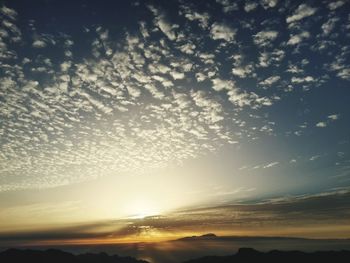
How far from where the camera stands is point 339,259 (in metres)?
199

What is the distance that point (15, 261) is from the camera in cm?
19762

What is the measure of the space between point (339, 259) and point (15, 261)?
208m

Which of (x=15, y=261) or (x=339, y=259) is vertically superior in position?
(x=15, y=261)
